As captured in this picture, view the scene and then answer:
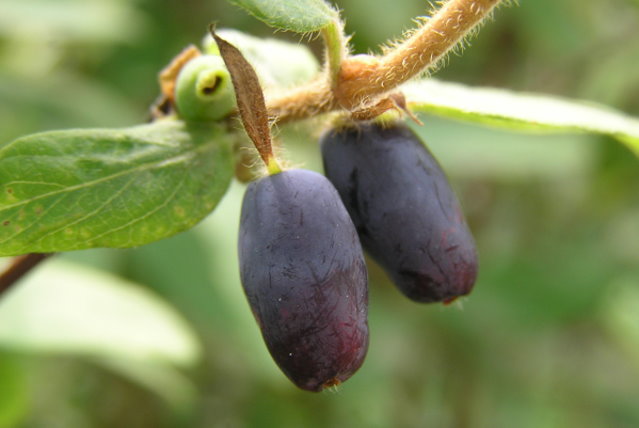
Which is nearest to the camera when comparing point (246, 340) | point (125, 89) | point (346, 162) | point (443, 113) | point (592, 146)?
point (346, 162)

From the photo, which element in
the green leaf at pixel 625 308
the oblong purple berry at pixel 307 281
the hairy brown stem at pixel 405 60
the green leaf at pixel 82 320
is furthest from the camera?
the green leaf at pixel 625 308

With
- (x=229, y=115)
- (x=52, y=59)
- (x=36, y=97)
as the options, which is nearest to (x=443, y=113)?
(x=229, y=115)

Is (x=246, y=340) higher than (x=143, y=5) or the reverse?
the reverse

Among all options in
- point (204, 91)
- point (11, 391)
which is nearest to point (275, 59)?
point (204, 91)

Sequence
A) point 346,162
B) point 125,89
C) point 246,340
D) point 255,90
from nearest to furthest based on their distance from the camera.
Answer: point 255,90 → point 346,162 → point 246,340 → point 125,89

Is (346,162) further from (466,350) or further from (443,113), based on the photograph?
(466,350)

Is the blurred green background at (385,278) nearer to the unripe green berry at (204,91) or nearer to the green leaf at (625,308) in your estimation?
the green leaf at (625,308)

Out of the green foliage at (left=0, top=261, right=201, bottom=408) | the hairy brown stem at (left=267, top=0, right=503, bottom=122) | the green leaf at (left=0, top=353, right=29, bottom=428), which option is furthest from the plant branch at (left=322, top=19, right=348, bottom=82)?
the green leaf at (left=0, top=353, right=29, bottom=428)

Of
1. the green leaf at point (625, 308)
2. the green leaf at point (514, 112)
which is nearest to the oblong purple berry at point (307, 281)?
the green leaf at point (514, 112)

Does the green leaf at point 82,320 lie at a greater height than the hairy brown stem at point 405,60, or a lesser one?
lesser
